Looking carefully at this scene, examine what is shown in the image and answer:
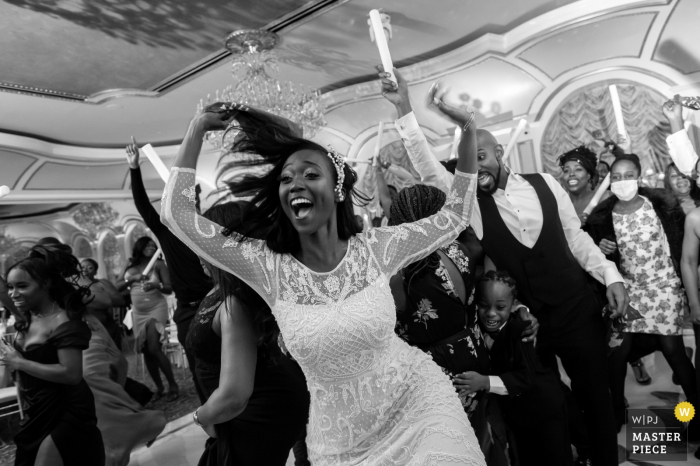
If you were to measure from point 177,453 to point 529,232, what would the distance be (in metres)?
2.94

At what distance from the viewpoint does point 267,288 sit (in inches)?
60.0

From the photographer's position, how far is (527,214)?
2.53 metres

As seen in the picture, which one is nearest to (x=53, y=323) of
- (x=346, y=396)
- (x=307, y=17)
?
(x=346, y=396)

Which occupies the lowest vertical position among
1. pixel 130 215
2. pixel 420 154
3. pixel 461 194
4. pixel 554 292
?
pixel 554 292

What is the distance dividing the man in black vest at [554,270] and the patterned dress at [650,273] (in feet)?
2.92

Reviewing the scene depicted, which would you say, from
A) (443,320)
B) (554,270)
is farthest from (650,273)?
(443,320)

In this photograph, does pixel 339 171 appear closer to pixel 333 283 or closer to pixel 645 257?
pixel 333 283

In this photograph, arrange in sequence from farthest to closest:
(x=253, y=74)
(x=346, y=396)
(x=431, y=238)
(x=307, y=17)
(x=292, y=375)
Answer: (x=253, y=74)
(x=307, y=17)
(x=292, y=375)
(x=431, y=238)
(x=346, y=396)

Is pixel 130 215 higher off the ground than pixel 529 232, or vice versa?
pixel 130 215

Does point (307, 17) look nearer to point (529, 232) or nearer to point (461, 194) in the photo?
point (529, 232)

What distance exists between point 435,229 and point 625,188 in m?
2.08

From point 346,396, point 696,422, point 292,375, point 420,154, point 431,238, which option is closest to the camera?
point 346,396

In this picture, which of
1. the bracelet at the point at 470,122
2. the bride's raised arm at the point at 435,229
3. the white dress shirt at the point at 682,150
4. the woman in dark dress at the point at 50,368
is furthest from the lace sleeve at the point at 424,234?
the white dress shirt at the point at 682,150

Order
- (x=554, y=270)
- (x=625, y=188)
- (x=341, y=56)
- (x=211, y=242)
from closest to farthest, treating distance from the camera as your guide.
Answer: (x=211, y=242) < (x=554, y=270) < (x=625, y=188) < (x=341, y=56)
